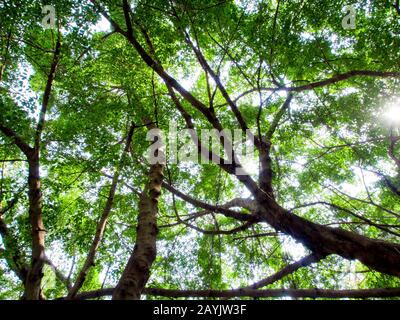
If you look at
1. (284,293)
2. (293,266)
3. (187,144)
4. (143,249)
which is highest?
(187,144)

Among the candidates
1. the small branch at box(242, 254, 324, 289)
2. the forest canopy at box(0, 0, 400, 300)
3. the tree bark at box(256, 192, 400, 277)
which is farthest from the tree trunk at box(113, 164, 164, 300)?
the tree bark at box(256, 192, 400, 277)

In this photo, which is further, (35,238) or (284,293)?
(284,293)

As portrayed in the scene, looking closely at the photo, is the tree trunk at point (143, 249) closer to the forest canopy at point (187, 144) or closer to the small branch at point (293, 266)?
the forest canopy at point (187, 144)

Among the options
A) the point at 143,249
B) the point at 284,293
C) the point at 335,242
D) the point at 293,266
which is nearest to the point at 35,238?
the point at 143,249

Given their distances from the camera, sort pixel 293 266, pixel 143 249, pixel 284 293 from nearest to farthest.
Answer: pixel 284 293 < pixel 143 249 < pixel 293 266

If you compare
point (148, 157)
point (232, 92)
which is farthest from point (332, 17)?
point (148, 157)

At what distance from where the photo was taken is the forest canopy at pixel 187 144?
4.01 metres

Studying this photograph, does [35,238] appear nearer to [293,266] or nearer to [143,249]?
[143,249]

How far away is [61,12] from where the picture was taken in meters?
4.46

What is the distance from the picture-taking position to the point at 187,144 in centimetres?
762

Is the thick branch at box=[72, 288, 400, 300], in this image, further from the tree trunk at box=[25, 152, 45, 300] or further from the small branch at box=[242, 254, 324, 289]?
the tree trunk at box=[25, 152, 45, 300]

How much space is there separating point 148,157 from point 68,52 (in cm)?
254

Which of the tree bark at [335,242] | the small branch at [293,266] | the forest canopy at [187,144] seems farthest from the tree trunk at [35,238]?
the tree bark at [335,242]
